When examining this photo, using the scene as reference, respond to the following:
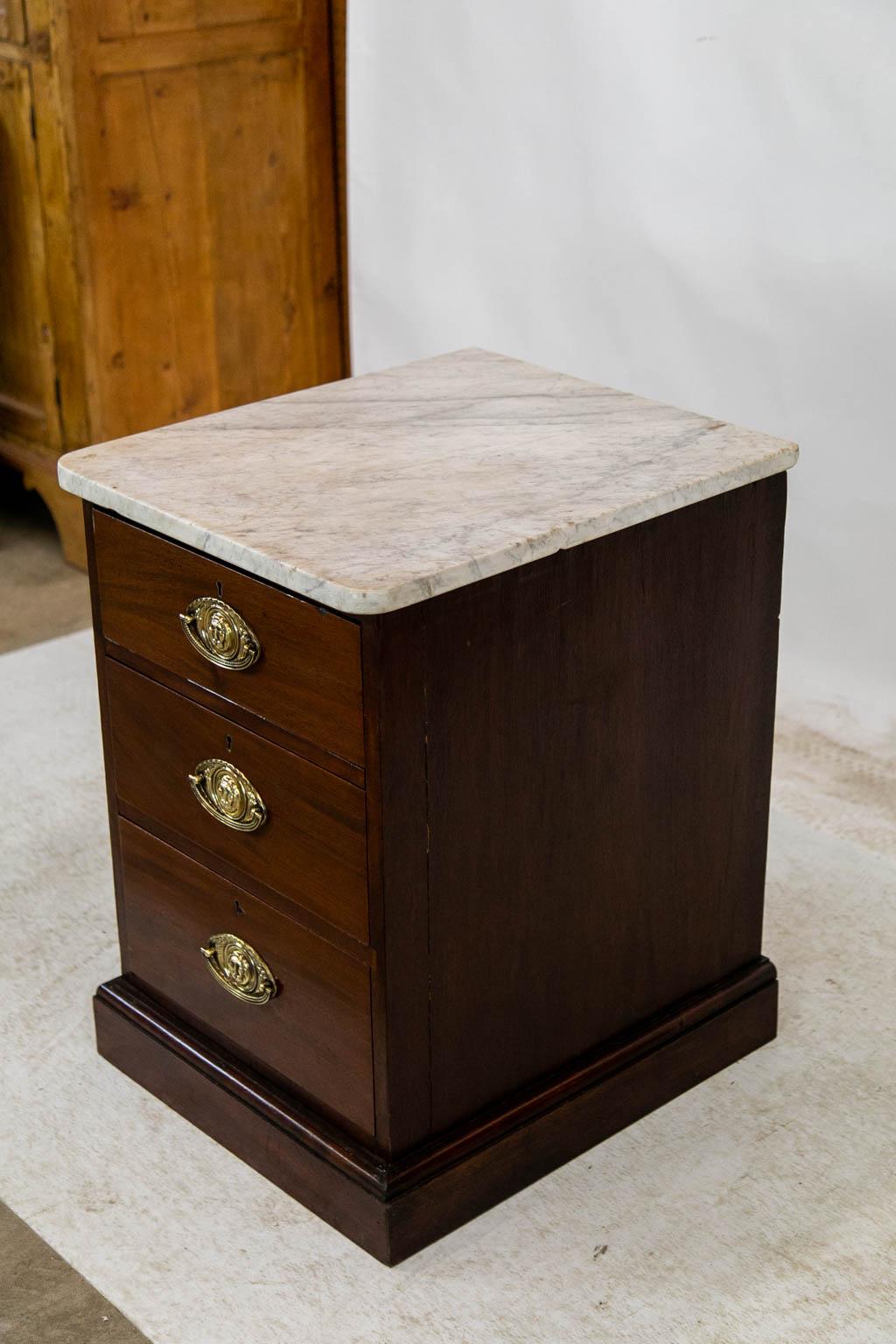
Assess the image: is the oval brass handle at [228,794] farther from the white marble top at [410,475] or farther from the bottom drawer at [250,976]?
the white marble top at [410,475]

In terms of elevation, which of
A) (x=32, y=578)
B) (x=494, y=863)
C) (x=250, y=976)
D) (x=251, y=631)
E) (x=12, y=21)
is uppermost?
(x=12, y=21)

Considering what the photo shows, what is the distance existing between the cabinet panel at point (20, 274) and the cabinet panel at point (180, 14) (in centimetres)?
17

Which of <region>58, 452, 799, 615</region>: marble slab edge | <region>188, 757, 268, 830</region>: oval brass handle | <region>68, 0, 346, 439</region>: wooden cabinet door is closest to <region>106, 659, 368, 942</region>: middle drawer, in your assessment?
<region>188, 757, 268, 830</region>: oval brass handle

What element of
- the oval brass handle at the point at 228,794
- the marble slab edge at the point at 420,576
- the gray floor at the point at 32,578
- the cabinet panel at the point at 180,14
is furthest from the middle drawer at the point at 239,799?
the cabinet panel at the point at 180,14

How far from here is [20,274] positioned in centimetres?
309

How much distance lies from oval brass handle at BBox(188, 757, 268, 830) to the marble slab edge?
215 mm

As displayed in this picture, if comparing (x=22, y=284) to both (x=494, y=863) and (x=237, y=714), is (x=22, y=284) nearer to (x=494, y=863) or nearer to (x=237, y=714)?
(x=237, y=714)

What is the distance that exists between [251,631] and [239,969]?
0.37 m

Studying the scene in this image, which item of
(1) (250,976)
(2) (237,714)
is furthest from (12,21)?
(1) (250,976)

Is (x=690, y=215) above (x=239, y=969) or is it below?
above

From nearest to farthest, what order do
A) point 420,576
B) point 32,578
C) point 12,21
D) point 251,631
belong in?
point 420,576 → point 251,631 → point 12,21 → point 32,578

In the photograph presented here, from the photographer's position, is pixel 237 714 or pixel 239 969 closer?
pixel 237 714

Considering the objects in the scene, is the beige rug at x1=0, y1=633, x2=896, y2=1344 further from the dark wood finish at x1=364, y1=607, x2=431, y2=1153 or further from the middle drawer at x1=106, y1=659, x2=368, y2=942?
the middle drawer at x1=106, y1=659, x2=368, y2=942

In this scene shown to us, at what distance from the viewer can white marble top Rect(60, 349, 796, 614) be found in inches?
55.7
